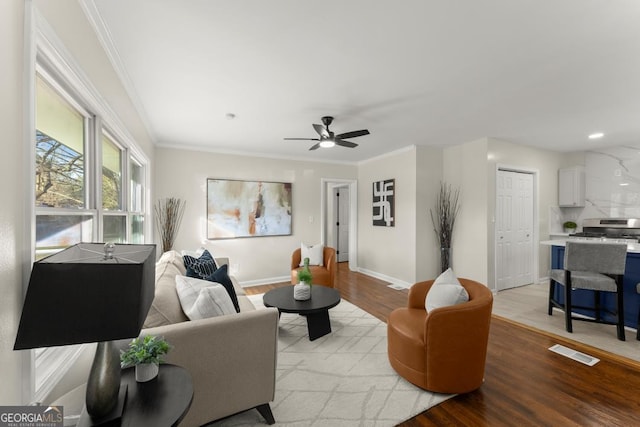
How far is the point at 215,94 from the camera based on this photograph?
278 centimetres

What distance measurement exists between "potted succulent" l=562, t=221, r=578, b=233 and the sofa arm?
6226mm

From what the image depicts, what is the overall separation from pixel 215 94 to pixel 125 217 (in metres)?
1.54

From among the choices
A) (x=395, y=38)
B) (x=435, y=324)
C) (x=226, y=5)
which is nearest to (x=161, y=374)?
(x=435, y=324)

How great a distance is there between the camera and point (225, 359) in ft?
5.40

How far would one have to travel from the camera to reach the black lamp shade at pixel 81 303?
759 mm

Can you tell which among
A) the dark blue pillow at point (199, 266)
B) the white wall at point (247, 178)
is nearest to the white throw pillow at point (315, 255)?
Answer: the white wall at point (247, 178)

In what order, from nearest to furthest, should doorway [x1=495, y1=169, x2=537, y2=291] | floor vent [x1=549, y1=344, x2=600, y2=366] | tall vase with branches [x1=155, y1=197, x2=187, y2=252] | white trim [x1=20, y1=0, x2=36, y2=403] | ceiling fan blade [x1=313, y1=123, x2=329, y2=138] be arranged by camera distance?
1. white trim [x1=20, y1=0, x2=36, y2=403]
2. floor vent [x1=549, y1=344, x2=600, y2=366]
3. ceiling fan blade [x1=313, y1=123, x2=329, y2=138]
4. tall vase with branches [x1=155, y1=197, x2=187, y2=252]
5. doorway [x1=495, y1=169, x2=537, y2=291]

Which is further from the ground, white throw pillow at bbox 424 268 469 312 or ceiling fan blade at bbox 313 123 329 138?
ceiling fan blade at bbox 313 123 329 138

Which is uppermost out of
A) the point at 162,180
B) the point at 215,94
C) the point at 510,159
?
the point at 215,94

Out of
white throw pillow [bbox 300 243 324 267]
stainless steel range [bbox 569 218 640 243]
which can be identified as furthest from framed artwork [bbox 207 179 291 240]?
stainless steel range [bbox 569 218 640 243]

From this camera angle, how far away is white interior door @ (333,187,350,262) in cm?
756

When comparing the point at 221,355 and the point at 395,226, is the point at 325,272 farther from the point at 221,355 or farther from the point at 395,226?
the point at 221,355

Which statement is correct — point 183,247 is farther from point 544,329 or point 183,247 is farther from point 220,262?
point 544,329

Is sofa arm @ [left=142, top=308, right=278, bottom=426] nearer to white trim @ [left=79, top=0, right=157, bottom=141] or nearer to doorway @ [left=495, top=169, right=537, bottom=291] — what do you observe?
white trim @ [left=79, top=0, right=157, bottom=141]
